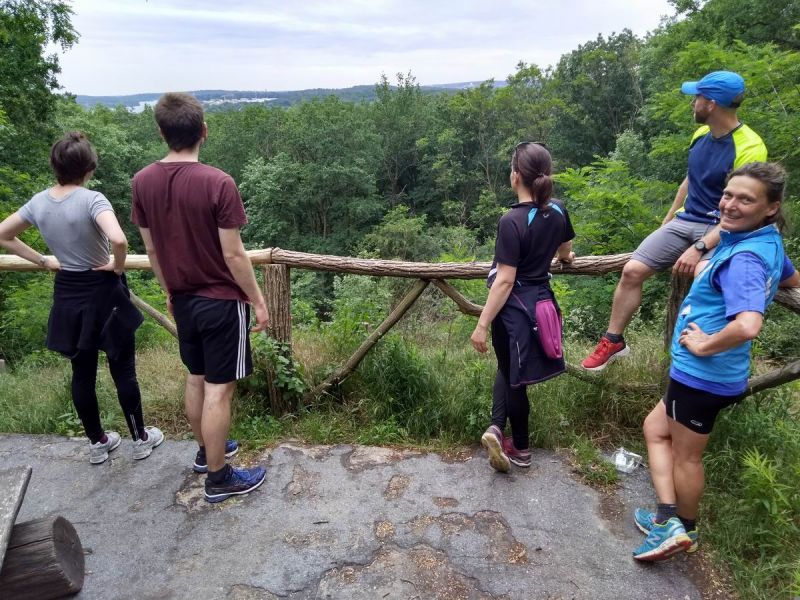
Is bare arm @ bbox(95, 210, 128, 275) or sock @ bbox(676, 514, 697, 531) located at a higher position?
bare arm @ bbox(95, 210, 128, 275)

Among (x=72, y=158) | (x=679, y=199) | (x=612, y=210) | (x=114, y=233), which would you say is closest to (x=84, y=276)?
(x=114, y=233)

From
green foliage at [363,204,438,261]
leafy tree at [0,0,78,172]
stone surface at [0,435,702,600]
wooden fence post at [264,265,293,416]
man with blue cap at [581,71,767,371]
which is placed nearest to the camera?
stone surface at [0,435,702,600]

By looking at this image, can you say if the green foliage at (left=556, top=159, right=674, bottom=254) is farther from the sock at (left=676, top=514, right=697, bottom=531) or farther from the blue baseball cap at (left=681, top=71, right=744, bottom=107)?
the sock at (left=676, top=514, right=697, bottom=531)

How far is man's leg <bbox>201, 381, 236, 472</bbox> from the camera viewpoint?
2.63m

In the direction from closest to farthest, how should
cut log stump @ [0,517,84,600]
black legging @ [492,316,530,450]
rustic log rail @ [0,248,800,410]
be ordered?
1. cut log stump @ [0,517,84,600]
2. black legging @ [492,316,530,450]
3. rustic log rail @ [0,248,800,410]

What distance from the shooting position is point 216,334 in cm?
256

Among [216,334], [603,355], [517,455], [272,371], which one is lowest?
[517,455]

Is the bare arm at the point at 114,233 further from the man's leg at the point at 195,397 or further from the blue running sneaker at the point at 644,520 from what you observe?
the blue running sneaker at the point at 644,520

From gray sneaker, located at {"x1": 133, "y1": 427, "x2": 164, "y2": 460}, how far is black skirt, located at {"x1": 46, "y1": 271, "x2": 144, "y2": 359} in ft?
2.14

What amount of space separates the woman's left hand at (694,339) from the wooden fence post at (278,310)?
2.23m

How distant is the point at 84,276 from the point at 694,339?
114 inches

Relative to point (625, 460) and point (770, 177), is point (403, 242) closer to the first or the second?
point (625, 460)

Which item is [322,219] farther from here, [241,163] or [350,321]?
[350,321]

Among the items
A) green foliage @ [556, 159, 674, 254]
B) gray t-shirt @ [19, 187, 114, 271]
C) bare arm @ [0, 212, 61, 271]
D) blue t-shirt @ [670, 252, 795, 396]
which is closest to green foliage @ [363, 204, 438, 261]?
green foliage @ [556, 159, 674, 254]
